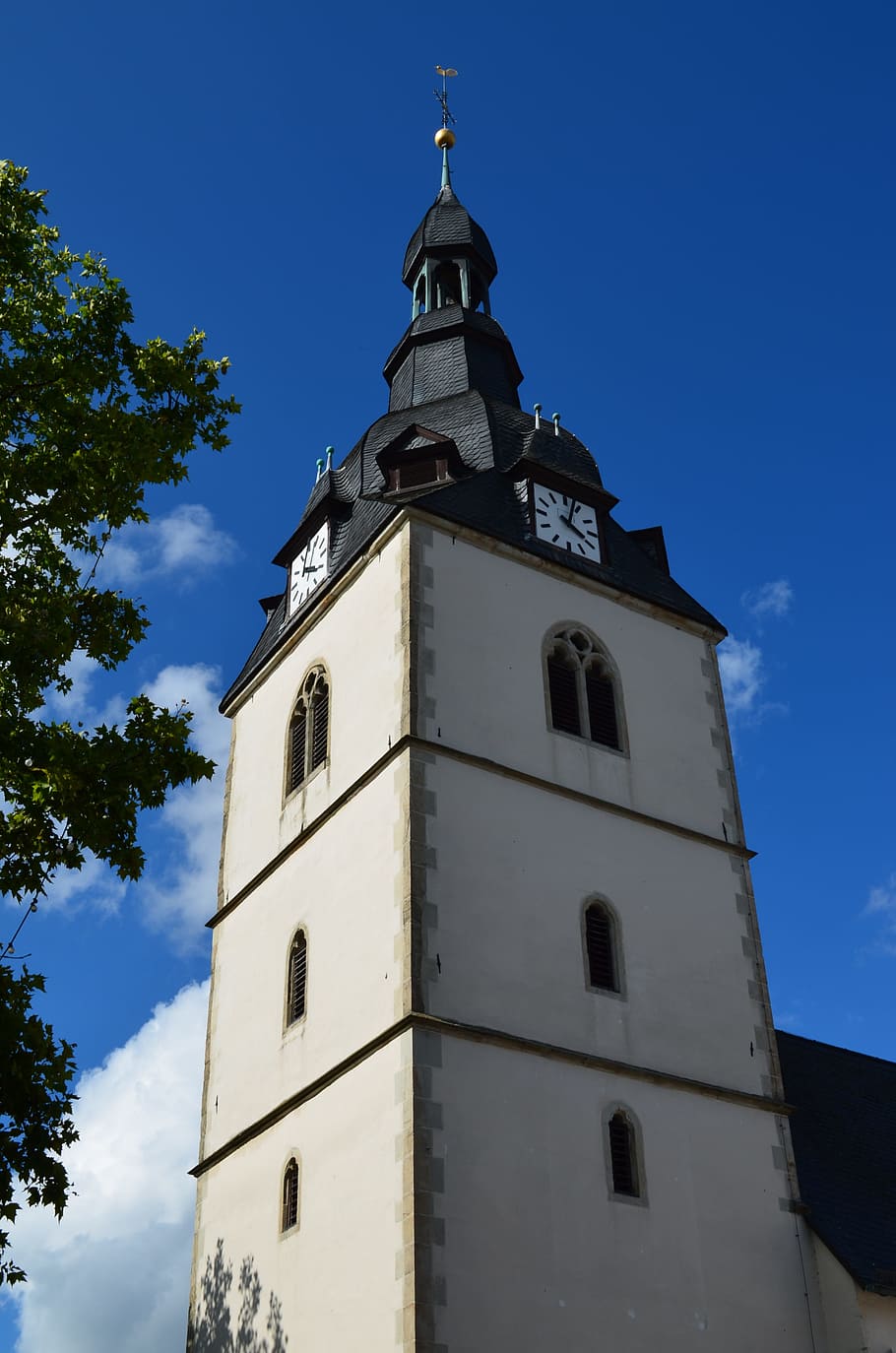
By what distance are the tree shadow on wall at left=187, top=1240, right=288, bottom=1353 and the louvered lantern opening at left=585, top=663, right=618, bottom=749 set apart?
22.6ft

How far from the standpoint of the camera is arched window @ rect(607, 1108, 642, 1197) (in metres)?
14.7

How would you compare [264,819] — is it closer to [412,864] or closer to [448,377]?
[412,864]

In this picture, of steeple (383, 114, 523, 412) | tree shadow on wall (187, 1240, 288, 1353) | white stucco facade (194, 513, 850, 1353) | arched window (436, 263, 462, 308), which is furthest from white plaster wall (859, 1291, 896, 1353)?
arched window (436, 263, 462, 308)

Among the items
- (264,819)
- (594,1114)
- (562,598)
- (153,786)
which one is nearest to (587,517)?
(562,598)

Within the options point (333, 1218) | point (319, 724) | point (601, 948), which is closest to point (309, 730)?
point (319, 724)

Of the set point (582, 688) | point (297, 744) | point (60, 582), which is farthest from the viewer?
point (297, 744)

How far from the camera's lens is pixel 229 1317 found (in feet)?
52.2

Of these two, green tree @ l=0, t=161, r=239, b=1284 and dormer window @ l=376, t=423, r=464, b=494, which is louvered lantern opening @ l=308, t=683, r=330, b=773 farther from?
green tree @ l=0, t=161, r=239, b=1284

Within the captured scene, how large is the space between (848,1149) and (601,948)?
4383 mm

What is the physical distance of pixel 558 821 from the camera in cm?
1664

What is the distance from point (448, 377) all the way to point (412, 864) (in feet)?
32.5

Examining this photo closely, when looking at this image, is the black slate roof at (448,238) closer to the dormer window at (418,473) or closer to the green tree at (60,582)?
the dormer window at (418,473)

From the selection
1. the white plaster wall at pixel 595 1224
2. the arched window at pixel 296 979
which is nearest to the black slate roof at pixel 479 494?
the arched window at pixel 296 979

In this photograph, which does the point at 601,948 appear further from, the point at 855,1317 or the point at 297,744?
the point at 297,744
